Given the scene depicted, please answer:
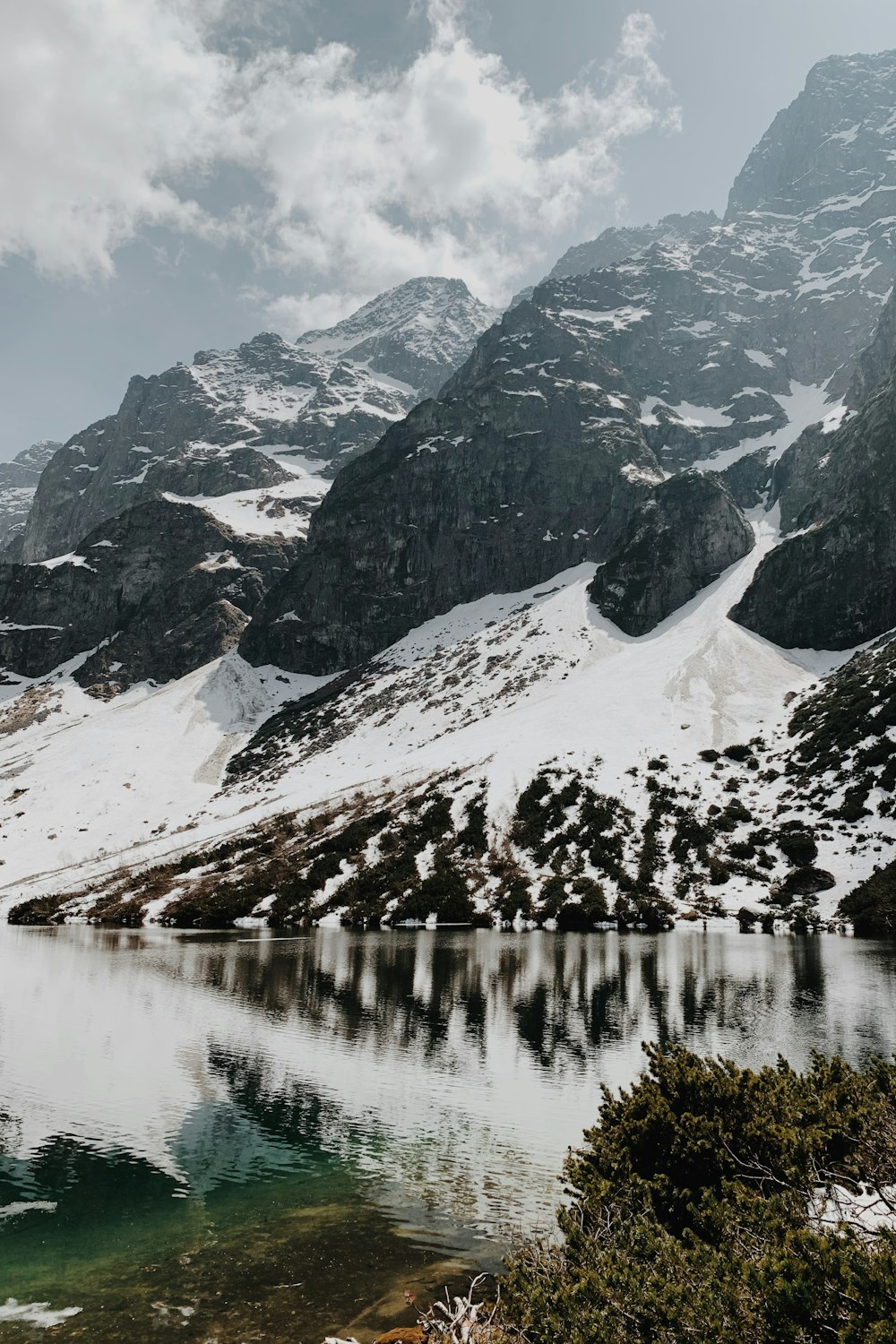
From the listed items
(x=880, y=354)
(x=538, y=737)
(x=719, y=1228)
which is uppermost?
(x=880, y=354)

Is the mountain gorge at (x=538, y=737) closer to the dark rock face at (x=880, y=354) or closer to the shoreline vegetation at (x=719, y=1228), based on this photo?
the dark rock face at (x=880, y=354)

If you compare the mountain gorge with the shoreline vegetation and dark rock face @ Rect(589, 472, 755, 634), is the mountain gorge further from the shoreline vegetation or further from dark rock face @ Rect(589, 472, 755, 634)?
the shoreline vegetation

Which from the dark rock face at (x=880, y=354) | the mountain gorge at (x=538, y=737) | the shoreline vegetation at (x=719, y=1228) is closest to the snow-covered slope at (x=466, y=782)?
the mountain gorge at (x=538, y=737)

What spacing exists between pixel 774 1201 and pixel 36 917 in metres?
90.8

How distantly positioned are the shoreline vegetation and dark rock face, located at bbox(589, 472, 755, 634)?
148m

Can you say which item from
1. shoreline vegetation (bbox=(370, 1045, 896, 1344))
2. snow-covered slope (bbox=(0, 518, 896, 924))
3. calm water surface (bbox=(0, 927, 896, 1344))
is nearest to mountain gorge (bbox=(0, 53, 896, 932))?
snow-covered slope (bbox=(0, 518, 896, 924))

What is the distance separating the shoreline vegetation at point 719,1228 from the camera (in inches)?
221

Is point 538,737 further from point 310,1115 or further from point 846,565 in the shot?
point 310,1115

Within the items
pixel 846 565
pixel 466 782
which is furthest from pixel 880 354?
pixel 466 782

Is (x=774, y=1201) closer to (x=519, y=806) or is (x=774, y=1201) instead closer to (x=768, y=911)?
(x=768, y=911)

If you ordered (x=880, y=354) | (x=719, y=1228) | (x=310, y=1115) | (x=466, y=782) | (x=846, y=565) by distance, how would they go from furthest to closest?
(x=880, y=354), (x=846, y=565), (x=466, y=782), (x=310, y=1115), (x=719, y=1228)

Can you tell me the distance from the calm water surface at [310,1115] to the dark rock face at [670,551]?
125404 millimetres

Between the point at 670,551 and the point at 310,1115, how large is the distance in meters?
161

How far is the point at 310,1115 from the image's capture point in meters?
18.5
